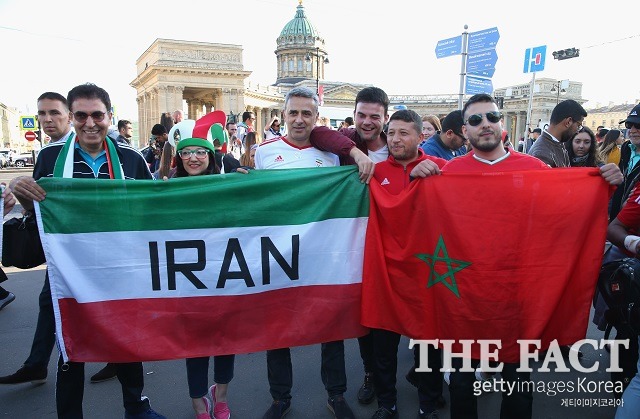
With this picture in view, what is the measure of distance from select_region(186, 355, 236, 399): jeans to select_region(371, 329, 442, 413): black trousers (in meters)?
1.07

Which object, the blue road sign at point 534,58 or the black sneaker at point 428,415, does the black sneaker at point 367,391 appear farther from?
the blue road sign at point 534,58

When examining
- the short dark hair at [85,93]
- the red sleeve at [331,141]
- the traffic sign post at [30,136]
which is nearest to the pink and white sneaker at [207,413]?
the red sleeve at [331,141]

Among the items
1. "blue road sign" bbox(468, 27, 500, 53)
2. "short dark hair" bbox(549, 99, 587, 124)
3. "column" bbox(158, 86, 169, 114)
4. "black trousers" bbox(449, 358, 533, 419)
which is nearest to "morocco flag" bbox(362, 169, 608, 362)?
"black trousers" bbox(449, 358, 533, 419)

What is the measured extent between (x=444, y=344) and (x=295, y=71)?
89.2 meters

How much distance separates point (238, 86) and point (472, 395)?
189 feet

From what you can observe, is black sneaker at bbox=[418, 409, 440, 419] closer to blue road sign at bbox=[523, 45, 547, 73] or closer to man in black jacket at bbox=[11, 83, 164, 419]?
man in black jacket at bbox=[11, 83, 164, 419]

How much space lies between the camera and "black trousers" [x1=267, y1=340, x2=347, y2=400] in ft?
9.90

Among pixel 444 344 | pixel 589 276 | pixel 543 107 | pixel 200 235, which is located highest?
pixel 543 107

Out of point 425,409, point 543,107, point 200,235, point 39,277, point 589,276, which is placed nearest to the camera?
point 589,276

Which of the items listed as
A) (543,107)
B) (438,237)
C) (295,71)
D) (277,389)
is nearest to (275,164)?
(438,237)

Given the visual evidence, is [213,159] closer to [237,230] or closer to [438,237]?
[237,230]

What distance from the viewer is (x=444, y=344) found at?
2.75 m

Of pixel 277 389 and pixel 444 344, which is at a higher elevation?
pixel 444 344

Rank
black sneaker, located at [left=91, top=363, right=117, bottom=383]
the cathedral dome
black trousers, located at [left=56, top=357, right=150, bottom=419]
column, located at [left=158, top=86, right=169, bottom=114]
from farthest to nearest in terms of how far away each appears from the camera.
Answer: the cathedral dome
column, located at [left=158, top=86, right=169, bottom=114]
black sneaker, located at [left=91, top=363, right=117, bottom=383]
black trousers, located at [left=56, top=357, right=150, bottom=419]
